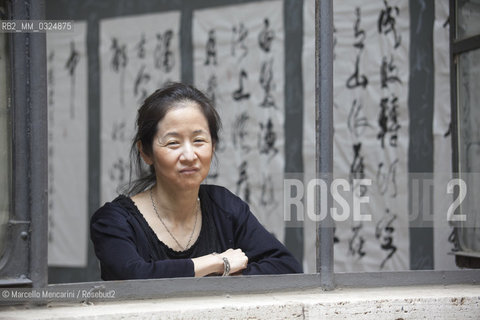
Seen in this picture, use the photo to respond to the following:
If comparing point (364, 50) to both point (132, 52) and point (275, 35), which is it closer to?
point (275, 35)

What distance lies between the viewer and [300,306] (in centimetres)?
222

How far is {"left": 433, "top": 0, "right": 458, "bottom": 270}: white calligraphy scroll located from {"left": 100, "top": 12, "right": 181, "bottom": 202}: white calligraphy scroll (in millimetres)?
2030

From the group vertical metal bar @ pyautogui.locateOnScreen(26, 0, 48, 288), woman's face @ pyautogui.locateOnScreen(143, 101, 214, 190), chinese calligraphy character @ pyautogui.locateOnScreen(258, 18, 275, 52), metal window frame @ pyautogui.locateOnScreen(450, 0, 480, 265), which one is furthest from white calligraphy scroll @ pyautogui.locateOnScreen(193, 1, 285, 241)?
vertical metal bar @ pyautogui.locateOnScreen(26, 0, 48, 288)

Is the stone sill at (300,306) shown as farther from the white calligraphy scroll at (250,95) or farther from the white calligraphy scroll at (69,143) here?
the white calligraphy scroll at (69,143)

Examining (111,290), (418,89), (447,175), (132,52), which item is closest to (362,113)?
(418,89)

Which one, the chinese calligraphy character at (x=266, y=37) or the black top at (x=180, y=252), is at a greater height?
the chinese calligraphy character at (x=266, y=37)

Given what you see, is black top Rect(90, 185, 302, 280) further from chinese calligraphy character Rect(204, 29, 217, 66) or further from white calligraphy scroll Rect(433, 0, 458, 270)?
chinese calligraphy character Rect(204, 29, 217, 66)

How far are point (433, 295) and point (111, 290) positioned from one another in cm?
111

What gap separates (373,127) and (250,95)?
38.5 inches

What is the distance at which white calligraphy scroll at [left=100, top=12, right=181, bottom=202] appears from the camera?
553 cm

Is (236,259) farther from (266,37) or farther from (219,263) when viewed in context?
(266,37)

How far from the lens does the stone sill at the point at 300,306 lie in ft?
6.62

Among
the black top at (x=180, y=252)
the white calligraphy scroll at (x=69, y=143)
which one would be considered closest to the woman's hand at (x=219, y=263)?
the black top at (x=180, y=252)

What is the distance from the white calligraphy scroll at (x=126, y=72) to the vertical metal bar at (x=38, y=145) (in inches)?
138
